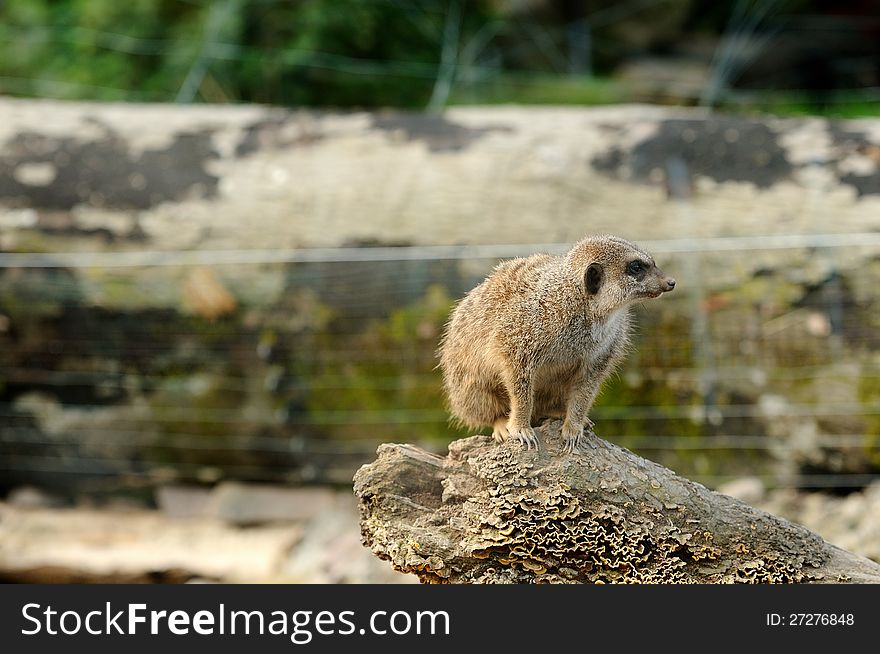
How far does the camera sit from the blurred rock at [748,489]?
741 centimetres

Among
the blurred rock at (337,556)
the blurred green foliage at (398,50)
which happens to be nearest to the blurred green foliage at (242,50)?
the blurred green foliage at (398,50)

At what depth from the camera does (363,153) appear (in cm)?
834

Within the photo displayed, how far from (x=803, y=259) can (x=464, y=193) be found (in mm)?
2582

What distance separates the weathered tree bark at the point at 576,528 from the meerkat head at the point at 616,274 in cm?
71

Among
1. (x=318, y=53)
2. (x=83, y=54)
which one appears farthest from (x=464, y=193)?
(x=83, y=54)

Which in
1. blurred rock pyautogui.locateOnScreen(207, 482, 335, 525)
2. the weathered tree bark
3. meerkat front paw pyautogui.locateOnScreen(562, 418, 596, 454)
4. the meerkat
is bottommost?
the weathered tree bark

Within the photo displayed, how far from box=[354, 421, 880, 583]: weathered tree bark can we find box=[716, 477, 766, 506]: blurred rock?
3614mm

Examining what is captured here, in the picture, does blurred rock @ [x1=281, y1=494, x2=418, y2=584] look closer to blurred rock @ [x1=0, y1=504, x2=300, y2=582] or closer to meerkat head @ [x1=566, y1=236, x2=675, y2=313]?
blurred rock @ [x1=0, y1=504, x2=300, y2=582]

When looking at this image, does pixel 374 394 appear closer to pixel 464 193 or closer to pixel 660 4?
pixel 464 193

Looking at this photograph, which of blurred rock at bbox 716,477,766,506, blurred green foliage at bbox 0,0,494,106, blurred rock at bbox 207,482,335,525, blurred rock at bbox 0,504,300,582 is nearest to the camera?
blurred rock at bbox 716,477,766,506

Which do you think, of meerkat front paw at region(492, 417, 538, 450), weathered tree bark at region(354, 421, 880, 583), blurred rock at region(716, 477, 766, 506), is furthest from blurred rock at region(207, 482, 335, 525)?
weathered tree bark at region(354, 421, 880, 583)

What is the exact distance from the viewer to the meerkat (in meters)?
4.25

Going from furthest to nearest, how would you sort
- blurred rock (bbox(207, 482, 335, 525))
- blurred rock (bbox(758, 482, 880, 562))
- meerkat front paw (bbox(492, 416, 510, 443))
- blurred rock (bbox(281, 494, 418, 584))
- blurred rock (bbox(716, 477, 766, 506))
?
blurred rock (bbox(207, 482, 335, 525)) → blurred rock (bbox(716, 477, 766, 506)) → blurred rock (bbox(281, 494, 418, 584)) → blurred rock (bbox(758, 482, 880, 562)) → meerkat front paw (bbox(492, 416, 510, 443))

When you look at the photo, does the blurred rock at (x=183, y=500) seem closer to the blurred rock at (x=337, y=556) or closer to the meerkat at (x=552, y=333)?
the blurred rock at (x=337, y=556)
